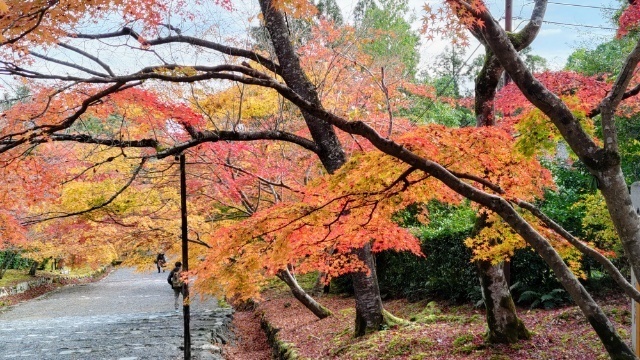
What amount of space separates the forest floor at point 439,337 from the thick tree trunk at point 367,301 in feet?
0.91

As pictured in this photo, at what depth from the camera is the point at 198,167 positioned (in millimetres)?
10719

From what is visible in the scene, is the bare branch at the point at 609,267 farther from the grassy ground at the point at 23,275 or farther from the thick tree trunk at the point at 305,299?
the grassy ground at the point at 23,275

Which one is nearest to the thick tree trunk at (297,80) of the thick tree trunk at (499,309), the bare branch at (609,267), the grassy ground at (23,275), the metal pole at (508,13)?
the thick tree trunk at (499,309)

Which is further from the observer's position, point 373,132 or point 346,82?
point 346,82

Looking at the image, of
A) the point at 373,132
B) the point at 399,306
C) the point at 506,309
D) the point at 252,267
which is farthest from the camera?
the point at 399,306

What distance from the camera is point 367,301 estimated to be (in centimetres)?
869

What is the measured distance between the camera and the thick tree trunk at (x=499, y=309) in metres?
6.68

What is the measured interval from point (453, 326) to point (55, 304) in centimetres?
1798

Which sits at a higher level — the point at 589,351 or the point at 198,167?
the point at 198,167

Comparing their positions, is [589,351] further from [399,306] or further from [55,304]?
[55,304]

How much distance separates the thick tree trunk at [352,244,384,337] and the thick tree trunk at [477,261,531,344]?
2296 mm

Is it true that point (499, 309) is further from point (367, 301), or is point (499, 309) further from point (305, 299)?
point (305, 299)

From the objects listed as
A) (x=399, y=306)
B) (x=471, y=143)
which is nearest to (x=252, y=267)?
(x=471, y=143)

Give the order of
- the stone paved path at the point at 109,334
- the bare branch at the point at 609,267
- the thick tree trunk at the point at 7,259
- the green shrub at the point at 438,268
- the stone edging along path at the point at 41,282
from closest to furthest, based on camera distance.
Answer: the bare branch at the point at 609,267 → the stone paved path at the point at 109,334 → the green shrub at the point at 438,268 → the stone edging along path at the point at 41,282 → the thick tree trunk at the point at 7,259
